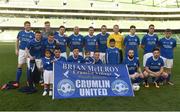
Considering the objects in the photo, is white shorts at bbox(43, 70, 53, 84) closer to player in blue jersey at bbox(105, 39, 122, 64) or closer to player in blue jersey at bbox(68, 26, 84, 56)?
player in blue jersey at bbox(68, 26, 84, 56)

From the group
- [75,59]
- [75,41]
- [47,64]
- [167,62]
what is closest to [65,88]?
[47,64]

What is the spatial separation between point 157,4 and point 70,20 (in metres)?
17.5

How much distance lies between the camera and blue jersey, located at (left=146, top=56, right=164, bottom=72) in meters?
10.3

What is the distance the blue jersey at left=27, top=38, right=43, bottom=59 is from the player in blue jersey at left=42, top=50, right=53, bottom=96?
420 millimetres

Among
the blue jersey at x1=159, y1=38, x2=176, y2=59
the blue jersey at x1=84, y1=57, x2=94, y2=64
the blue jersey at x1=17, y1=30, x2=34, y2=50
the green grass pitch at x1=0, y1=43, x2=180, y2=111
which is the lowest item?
the green grass pitch at x1=0, y1=43, x2=180, y2=111

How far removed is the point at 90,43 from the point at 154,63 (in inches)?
90.6

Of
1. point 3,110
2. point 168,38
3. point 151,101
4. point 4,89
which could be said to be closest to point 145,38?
point 168,38

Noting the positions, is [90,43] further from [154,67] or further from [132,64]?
[154,67]

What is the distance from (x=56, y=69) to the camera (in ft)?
29.2

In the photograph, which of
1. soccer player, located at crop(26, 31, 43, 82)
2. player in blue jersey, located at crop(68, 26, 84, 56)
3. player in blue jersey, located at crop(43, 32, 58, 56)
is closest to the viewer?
soccer player, located at crop(26, 31, 43, 82)

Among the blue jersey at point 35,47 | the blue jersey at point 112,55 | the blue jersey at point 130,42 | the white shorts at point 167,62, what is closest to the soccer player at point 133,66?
the blue jersey at point 112,55

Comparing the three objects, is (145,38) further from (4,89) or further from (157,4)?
(157,4)

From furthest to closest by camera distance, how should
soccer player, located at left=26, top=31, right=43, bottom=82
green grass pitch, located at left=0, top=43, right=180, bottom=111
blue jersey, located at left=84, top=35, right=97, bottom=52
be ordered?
blue jersey, located at left=84, top=35, right=97, bottom=52 < soccer player, located at left=26, top=31, right=43, bottom=82 < green grass pitch, located at left=0, top=43, right=180, bottom=111

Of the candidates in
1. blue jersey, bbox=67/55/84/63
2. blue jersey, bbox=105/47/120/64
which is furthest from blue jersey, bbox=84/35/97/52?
blue jersey, bbox=67/55/84/63
